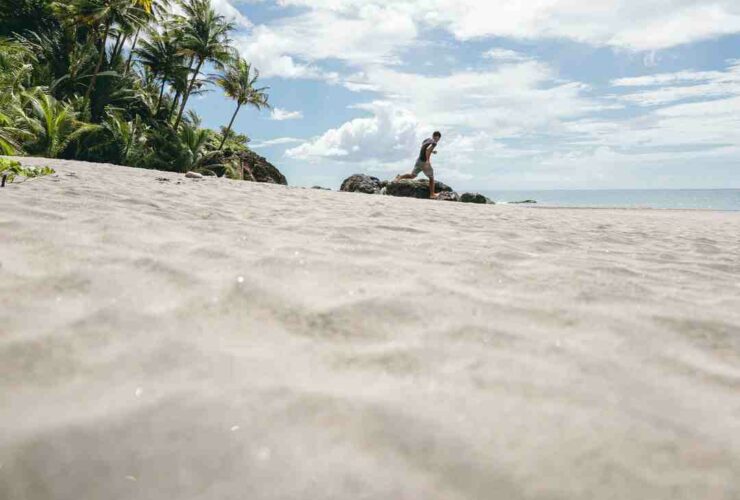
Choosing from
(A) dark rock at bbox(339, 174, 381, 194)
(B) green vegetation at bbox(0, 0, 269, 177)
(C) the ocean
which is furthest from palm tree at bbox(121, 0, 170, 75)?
(C) the ocean

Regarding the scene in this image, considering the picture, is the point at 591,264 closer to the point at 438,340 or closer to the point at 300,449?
the point at 438,340

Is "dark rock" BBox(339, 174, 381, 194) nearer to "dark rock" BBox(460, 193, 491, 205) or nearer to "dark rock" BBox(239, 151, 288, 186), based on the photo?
"dark rock" BBox(460, 193, 491, 205)

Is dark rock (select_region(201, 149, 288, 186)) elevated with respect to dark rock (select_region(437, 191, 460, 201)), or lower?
elevated

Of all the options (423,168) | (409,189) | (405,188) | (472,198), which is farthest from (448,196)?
(423,168)

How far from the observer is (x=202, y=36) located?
74.4 feet

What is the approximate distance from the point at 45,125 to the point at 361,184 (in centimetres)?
968

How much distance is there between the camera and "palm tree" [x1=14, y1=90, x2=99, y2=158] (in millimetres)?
13445

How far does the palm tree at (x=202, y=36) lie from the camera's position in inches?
886

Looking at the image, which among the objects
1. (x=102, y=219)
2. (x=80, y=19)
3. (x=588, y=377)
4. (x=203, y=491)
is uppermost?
(x=80, y=19)

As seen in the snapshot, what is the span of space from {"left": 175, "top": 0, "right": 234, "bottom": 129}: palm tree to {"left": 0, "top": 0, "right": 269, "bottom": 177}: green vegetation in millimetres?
47

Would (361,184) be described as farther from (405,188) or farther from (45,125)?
(45,125)

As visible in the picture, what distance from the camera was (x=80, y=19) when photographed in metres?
18.0

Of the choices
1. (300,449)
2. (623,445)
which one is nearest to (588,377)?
(623,445)

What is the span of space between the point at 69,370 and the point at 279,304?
0.67m
